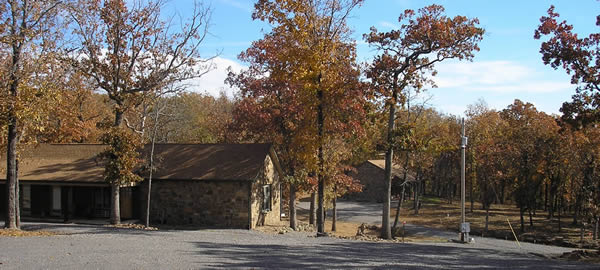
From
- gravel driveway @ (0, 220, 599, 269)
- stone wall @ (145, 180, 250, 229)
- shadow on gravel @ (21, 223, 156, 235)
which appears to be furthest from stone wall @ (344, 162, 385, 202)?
gravel driveway @ (0, 220, 599, 269)

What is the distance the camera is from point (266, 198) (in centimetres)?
2438

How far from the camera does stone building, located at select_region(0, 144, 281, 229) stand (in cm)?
2259

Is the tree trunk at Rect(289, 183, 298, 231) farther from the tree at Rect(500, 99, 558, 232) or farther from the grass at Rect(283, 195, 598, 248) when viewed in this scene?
the tree at Rect(500, 99, 558, 232)

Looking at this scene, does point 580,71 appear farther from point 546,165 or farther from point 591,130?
point 546,165

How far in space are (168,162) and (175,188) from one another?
176 cm

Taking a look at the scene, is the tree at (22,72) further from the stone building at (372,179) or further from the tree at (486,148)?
the stone building at (372,179)

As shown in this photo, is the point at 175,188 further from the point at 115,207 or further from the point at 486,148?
the point at 486,148

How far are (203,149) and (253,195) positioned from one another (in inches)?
175

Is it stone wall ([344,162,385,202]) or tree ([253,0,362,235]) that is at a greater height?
tree ([253,0,362,235])

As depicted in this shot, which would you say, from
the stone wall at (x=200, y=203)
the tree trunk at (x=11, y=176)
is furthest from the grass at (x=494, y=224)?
the tree trunk at (x=11, y=176)

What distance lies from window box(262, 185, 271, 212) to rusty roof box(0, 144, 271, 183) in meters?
1.87

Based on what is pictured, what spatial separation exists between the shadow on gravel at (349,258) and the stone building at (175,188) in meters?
7.04

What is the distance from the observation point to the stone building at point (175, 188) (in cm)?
2259

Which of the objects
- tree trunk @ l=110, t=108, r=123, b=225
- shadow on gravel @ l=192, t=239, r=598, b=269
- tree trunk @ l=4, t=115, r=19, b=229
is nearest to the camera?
shadow on gravel @ l=192, t=239, r=598, b=269
